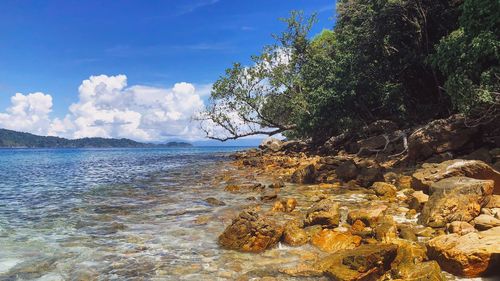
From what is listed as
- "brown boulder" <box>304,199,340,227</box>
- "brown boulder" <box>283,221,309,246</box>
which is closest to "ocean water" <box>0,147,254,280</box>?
"brown boulder" <box>283,221,309,246</box>

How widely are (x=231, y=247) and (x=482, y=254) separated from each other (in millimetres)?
5717

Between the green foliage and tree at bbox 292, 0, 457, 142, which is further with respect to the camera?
tree at bbox 292, 0, 457, 142

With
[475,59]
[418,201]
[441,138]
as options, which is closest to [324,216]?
[418,201]

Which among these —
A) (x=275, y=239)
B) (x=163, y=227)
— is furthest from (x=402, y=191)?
(x=163, y=227)

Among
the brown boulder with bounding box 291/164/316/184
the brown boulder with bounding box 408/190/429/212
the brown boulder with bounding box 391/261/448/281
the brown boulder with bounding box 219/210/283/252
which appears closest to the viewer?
the brown boulder with bounding box 391/261/448/281

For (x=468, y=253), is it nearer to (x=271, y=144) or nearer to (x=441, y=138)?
(x=441, y=138)

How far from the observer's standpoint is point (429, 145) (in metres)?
19.8

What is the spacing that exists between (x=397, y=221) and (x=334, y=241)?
101 inches

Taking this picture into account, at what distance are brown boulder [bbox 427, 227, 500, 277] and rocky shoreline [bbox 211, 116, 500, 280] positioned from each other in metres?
0.02

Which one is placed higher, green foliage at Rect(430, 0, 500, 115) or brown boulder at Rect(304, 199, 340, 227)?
green foliage at Rect(430, 0, 500, 115)

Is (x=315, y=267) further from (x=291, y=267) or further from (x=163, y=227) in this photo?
(x=163, y=227)

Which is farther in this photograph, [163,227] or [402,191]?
[402,191]

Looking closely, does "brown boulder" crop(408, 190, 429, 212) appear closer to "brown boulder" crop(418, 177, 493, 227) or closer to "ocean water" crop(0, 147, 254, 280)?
"brown boulder" crop(418, 177, 493, 227)

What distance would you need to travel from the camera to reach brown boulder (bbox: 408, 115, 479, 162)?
62.3 feet
